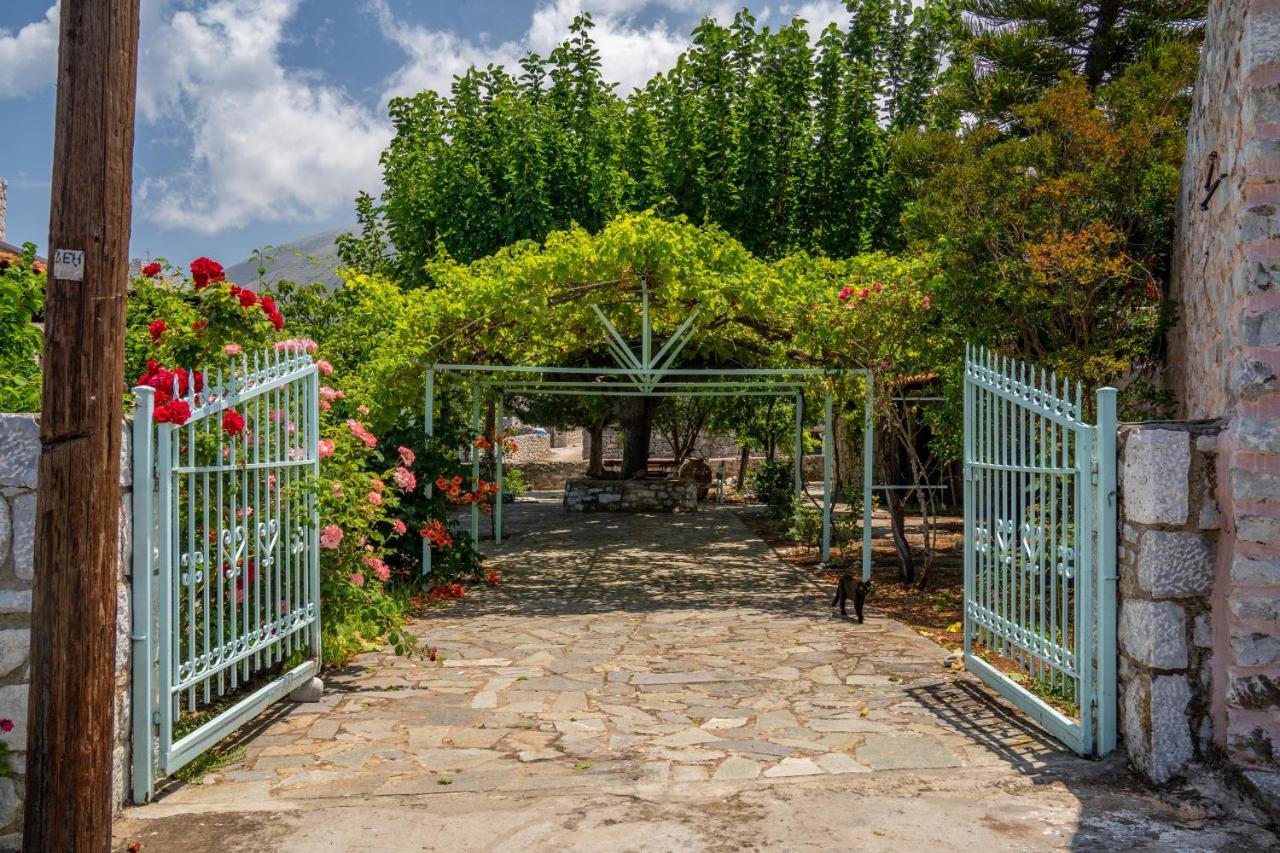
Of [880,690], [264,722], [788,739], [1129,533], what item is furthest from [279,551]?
[1129,533]

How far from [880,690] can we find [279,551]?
3.57 m

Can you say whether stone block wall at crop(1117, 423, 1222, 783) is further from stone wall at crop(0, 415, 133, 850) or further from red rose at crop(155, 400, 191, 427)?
stone wall at crop(0, 415, 133, 850)

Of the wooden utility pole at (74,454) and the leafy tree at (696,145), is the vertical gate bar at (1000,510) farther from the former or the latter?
the leafy tree at (696,145)

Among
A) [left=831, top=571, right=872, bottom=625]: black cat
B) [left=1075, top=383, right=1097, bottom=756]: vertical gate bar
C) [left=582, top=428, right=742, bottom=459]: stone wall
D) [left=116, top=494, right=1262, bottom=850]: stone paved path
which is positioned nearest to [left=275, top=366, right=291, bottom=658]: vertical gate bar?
[left=116, top=494, right=1262, bottom=850]: stone paved path

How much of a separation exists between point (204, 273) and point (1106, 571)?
4.74m

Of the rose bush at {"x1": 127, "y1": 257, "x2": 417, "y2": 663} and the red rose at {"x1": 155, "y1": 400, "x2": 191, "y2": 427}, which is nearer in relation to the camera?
the red rose at {"x1": 155, "y1": 400, "x2": 191, "y2": 427}

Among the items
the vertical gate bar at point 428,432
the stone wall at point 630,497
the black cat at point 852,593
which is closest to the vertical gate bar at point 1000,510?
the black cat at point 852,593

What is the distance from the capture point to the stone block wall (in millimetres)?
4500

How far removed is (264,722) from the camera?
5.64 metres

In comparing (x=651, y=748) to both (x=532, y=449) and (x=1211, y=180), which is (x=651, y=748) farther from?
(x=532, y=449)

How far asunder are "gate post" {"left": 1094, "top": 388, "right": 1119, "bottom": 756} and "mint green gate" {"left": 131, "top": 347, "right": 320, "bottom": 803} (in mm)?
4015

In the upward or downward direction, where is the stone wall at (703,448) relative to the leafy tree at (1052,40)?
downward

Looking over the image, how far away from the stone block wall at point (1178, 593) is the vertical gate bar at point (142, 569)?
4.18 meters

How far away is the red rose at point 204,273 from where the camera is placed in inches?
219
